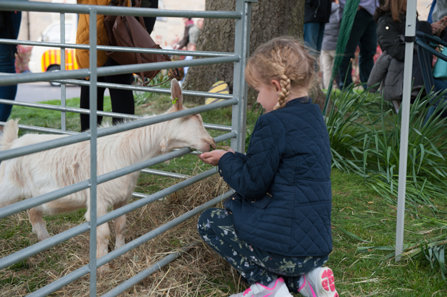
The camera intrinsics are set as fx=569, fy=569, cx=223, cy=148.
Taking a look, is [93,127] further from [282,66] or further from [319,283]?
[319,283]

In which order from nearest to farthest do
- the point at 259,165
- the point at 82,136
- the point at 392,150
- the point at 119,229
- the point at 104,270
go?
the point at 82,136
the point at 259,165
the point at 104,270
the point at 119,229
the point at 392,150

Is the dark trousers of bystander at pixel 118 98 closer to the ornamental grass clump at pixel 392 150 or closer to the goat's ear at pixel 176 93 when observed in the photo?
the goat's ear at pixel 176 93

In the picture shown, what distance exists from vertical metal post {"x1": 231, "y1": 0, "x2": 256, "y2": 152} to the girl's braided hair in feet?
1.80

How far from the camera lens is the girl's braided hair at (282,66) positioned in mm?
2574

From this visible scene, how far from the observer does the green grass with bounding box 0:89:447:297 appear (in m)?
3.06

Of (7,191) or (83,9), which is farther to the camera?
(7,191)

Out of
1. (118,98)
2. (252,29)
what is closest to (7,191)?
(118,98)

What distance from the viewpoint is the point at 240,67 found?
3234 mm

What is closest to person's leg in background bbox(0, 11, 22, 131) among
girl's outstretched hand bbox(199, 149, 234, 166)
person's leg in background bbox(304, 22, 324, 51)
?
girl's outstretched hand bbox(199, 149, 234, 166)

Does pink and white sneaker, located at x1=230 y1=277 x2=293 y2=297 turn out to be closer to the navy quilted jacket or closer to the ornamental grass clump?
the navy quilted jacket

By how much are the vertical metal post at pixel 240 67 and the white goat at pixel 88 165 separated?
0.35m

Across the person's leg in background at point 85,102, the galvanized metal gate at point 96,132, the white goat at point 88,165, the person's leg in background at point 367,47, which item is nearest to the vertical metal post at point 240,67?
the galvanized metal gate at point 96,132

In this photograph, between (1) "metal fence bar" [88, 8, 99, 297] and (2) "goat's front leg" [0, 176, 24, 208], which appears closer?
(1) "metal fence bar" [88, 8, 99, 297]

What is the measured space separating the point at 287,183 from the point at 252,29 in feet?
14.5
